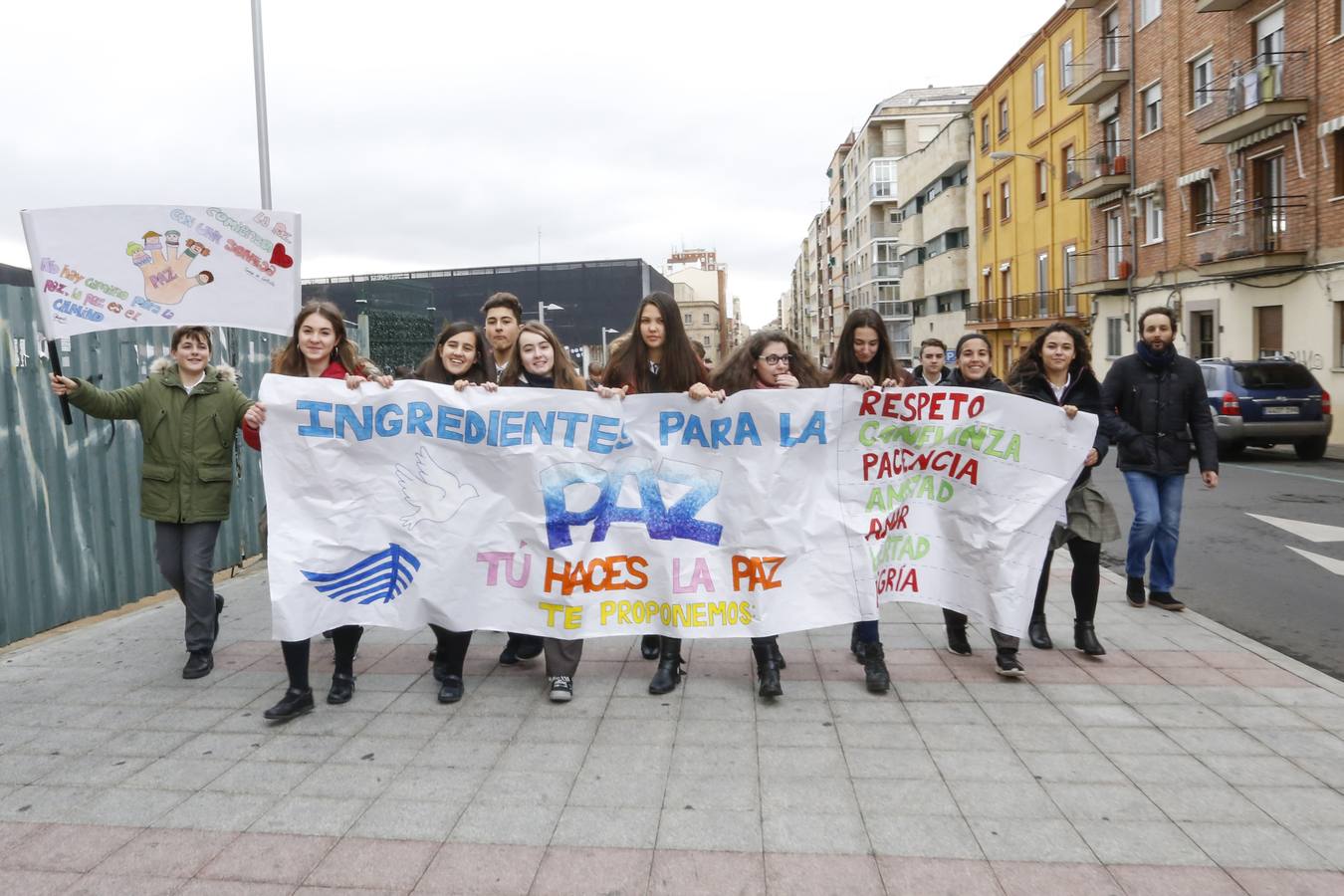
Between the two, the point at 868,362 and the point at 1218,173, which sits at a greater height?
the point at 1218,173

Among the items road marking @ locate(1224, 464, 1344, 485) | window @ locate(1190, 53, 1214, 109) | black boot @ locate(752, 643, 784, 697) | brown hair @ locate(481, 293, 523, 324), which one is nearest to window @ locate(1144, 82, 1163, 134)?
window @ locate(1190, 53, 1214, 109)

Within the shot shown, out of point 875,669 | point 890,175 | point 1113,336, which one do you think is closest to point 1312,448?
point 1113,336

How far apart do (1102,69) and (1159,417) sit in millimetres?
27287

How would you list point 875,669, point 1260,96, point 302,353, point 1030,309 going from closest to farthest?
point 875,669 → point 302,353 → point 1260,96 → point 1030,309

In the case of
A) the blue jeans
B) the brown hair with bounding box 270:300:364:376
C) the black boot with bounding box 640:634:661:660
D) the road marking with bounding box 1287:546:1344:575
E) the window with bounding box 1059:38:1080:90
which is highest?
the window with bounding box 1059:38:1080:90

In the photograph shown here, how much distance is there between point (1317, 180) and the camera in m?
20.4

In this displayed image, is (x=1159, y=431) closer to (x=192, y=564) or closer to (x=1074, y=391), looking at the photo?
(x=1074, y=391)

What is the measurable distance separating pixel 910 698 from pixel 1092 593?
1475mm

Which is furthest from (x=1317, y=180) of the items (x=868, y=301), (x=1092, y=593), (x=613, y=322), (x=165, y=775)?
(x=613, y=322)

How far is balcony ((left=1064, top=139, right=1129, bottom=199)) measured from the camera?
2878 centimetres

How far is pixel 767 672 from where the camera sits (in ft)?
15.5

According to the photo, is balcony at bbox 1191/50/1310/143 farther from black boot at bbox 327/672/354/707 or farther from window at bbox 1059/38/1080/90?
black boot at bbox 327/672/354/707

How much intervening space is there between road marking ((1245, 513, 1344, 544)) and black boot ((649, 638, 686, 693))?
291 inches

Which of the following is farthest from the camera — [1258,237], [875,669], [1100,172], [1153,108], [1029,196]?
[1029,196]
